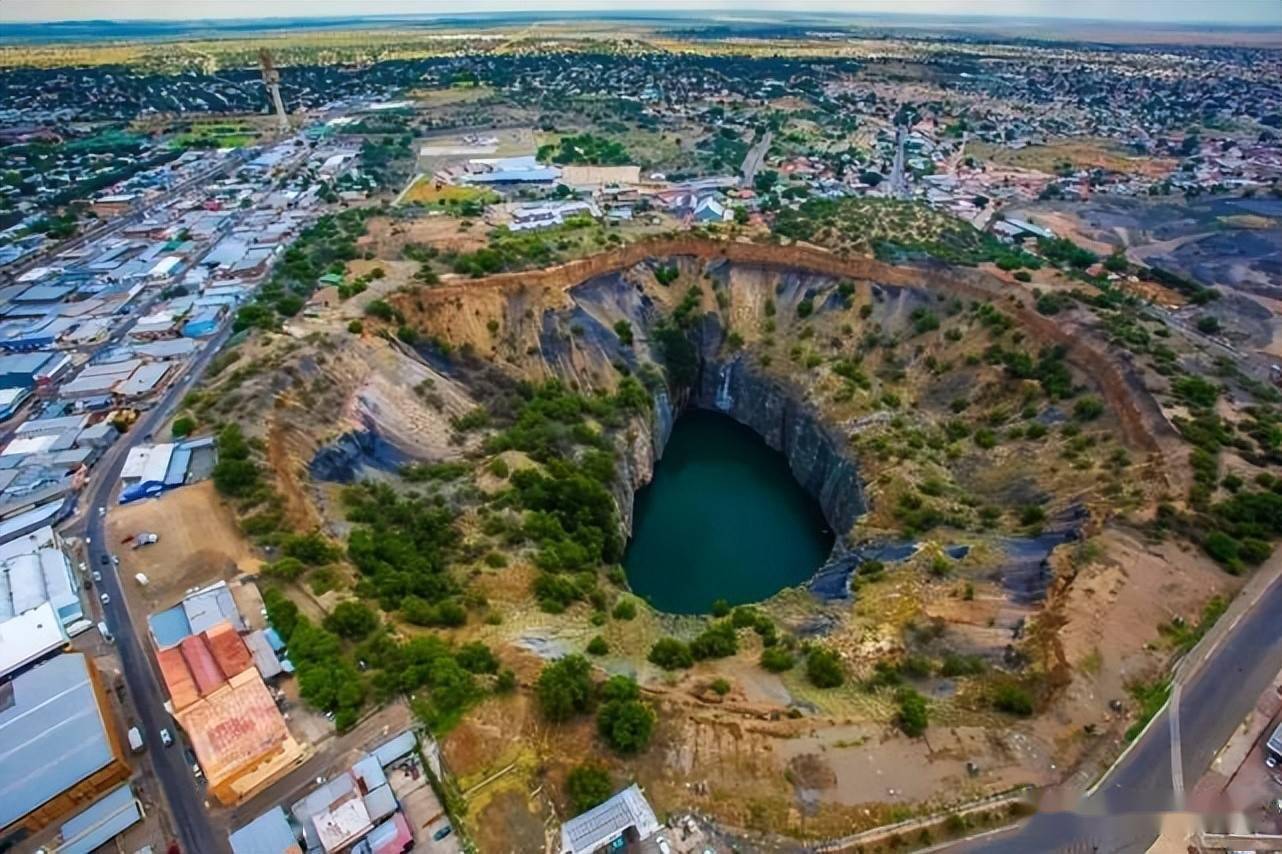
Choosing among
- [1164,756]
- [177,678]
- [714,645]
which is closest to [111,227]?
[177,678]

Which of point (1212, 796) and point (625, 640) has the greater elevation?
point (1212, 796)

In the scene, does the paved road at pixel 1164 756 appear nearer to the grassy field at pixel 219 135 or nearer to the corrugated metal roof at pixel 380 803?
the corrugated metal roof at pixel 380 803

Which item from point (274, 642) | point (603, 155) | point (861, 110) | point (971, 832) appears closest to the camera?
point (971, 832)

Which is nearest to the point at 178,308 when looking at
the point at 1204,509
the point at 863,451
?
the point at 863,451

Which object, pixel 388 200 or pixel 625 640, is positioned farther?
pixel 388 200

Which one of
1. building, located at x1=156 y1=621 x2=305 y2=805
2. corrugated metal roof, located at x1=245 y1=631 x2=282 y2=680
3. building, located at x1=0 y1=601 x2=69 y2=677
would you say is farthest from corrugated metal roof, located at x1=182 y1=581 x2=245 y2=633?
building, located at x1=0 y1=601 x2=69 y2=677

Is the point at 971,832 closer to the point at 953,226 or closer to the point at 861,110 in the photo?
the point at 953,226

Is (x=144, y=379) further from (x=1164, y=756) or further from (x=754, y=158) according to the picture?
(x=754, y=158)
